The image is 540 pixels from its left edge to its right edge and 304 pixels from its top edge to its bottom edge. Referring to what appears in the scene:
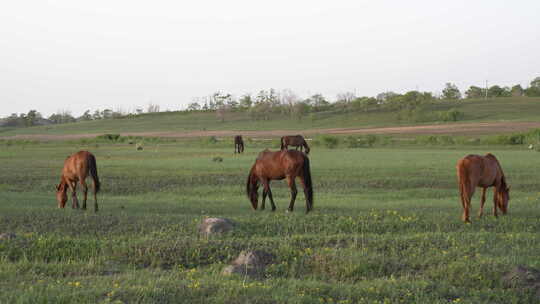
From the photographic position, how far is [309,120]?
10594 cm

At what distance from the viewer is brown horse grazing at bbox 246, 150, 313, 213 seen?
1318cm

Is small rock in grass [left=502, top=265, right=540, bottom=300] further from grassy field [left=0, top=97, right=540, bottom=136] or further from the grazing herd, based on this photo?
grassy field [left=0, top=97, right=540, bottom=136]

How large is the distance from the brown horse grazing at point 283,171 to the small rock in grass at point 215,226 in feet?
10.1

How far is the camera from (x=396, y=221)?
11.4 m

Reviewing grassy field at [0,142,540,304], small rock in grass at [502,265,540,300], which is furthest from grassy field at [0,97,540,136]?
small rock in grass at [502,265,540,300]

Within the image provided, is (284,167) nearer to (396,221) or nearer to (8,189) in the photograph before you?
(396,221)

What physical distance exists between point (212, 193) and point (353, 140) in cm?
3433

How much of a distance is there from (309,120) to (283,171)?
93008 mm

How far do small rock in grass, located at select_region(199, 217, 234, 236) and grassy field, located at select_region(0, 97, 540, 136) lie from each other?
82.7m

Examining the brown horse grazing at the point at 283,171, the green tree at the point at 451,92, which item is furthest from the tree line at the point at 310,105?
the brown horse grazing at the point at 283,171

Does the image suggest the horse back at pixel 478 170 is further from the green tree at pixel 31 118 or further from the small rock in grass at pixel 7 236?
the green tree at pixel 31 118

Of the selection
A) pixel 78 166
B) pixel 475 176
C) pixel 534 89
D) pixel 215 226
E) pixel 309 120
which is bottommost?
pixel 215 226

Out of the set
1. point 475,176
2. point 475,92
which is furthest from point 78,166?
point 475,92

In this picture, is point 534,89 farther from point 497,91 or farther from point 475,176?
point 475,176
